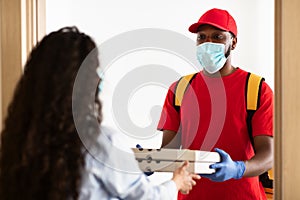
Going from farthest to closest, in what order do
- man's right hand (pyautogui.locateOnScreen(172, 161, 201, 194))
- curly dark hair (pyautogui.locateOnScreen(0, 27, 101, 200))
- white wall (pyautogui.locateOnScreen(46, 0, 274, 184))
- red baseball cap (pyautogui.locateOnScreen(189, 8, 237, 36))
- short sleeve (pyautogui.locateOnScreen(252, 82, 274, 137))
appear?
white wall (pyautogui.locateOnScreen(46, 0, 274, 184)) → red baseball cap (pyautogui.locateOnScreen(189, 8, 237, 36)) → short sleeve (pyautogui.locateOnScreen(252, 82, 274, 137)) → man's right hand (pyautogui.locateOnScreen(172, 161, 201, 194)) → curly dark hair (pyautogui.locateOnScreen(0, 27, 101, 200))

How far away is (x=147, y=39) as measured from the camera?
3096 mm

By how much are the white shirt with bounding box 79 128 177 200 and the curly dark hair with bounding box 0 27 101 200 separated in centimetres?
2

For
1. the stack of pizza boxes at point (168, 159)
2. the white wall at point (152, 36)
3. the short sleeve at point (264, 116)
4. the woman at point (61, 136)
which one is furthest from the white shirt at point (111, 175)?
the white wall at point (152, 36)

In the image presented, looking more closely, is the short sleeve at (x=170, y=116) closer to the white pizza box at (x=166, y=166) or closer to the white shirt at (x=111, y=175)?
the white pizza box at (x=166, y=166)

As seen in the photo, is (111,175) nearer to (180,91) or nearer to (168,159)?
(168,159)

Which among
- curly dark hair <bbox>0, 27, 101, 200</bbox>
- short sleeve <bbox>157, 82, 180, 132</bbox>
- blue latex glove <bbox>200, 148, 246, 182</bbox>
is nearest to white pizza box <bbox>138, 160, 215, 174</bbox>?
blue latex glove <bbox>200, 148, 246, 182</bbox>

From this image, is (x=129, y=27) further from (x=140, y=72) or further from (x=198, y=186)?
(x=198, y=186)

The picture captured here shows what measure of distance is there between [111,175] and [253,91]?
0.78 metres

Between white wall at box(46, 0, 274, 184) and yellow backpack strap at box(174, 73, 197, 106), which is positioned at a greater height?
white wall at box(46, 0, 274, 184)

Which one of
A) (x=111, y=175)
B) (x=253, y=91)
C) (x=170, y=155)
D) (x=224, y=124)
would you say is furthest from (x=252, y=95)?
(x=111, y=175)

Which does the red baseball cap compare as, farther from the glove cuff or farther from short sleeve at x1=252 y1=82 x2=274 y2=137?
the glove cuff

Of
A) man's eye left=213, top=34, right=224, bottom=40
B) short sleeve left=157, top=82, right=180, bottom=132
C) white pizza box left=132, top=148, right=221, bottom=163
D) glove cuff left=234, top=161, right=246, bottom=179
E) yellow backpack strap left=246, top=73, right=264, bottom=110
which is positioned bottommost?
glove cuff left=234, top=161, right=246, bottom=179

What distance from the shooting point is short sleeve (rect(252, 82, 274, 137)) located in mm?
1584

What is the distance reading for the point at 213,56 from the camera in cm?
174
